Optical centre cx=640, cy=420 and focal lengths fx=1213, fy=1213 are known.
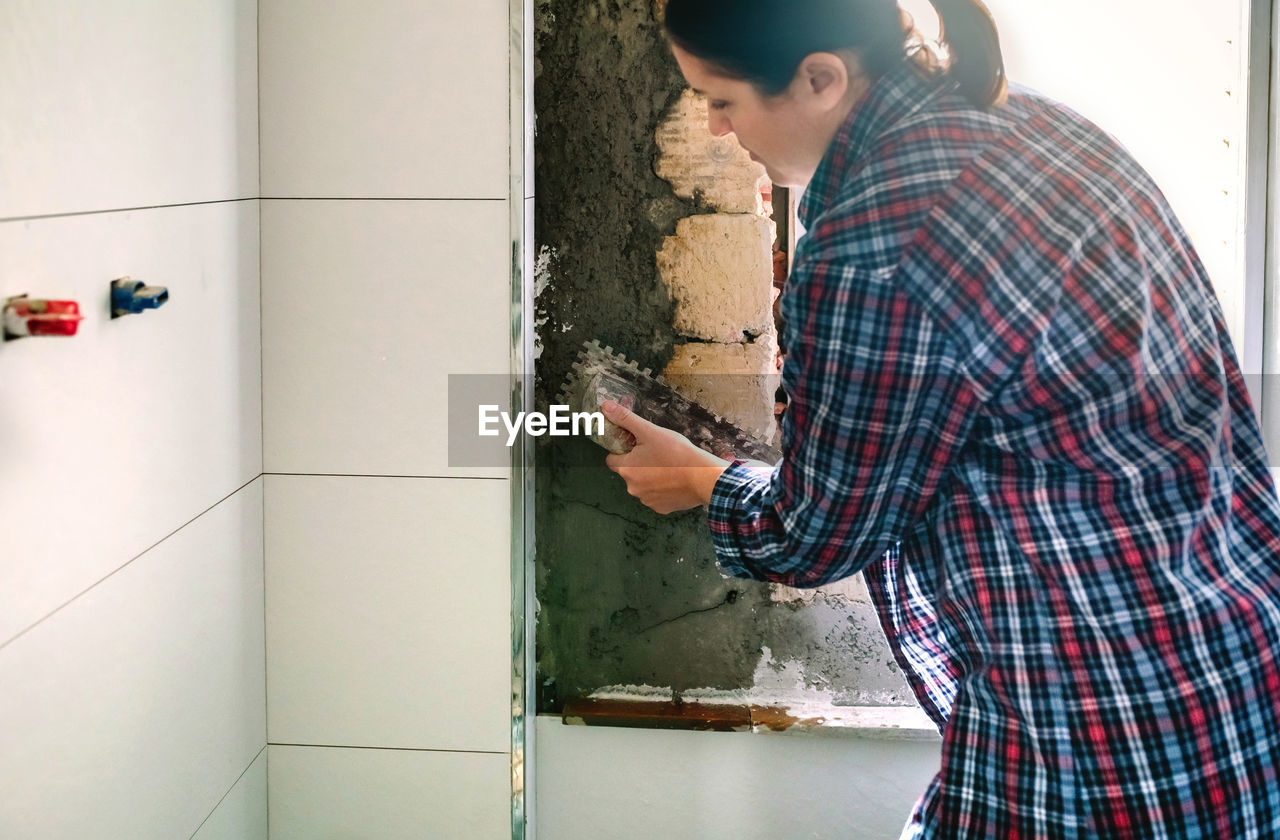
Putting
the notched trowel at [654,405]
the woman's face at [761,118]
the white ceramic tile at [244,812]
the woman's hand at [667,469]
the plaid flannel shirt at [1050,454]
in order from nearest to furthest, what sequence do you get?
the plaid flannel shirt at [1050,454] → the woman's face at [761,118] → the woman's hand at [667,469] → the white ceramic tile at [244,812] → the notched trowel at [654,405]

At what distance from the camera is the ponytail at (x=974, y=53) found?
0.98 meters

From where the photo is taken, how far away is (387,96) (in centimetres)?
147

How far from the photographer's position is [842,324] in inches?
36.7

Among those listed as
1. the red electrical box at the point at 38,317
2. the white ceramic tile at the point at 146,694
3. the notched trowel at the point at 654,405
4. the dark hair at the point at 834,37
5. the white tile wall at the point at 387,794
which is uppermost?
the dark hair at the point at 834,37

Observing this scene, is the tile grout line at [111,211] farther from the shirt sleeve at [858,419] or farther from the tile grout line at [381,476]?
the shirt sleeve at [858,419]

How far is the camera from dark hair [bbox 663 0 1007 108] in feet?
3.23

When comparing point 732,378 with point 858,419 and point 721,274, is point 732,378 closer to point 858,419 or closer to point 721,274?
point 721,274

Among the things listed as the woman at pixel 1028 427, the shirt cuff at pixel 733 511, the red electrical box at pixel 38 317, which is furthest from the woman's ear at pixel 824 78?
the red electrical box at pixel 38 317

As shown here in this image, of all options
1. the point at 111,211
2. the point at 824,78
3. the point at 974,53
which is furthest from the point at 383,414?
the point at 974,53

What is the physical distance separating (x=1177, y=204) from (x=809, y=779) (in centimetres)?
86

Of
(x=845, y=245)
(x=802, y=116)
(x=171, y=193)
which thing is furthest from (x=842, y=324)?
(x=171, y=193)

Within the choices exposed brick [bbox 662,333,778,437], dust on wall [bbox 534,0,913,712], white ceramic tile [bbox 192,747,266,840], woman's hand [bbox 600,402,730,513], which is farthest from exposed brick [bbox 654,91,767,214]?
white ceramic tile [bbox 192,747,266,840]

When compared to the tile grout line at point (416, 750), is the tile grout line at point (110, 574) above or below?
above

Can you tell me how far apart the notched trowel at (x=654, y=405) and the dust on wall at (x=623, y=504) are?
22mm
